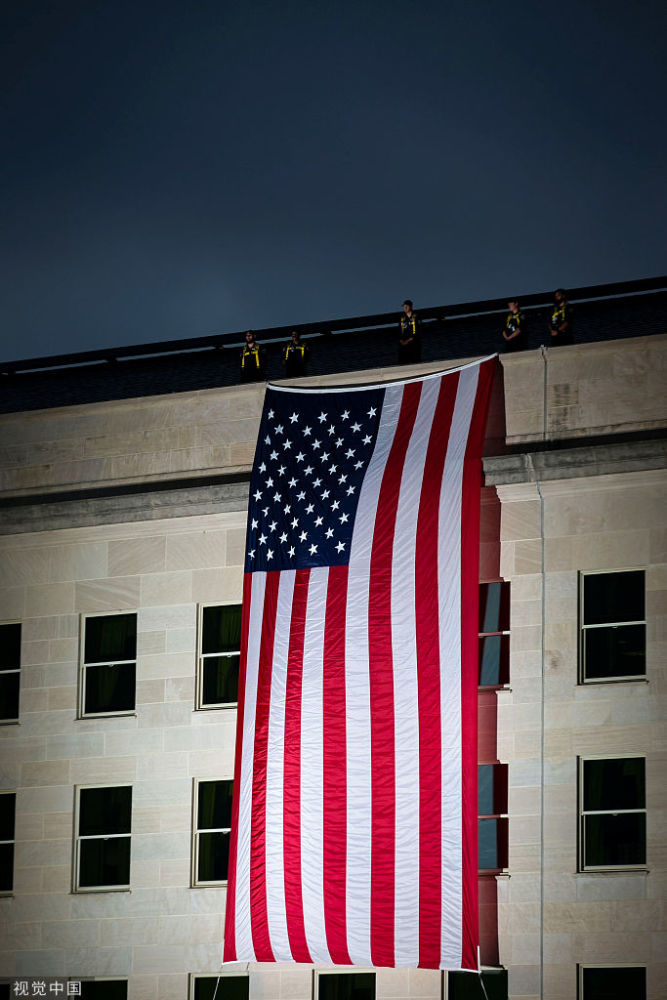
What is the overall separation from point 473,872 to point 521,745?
336cm

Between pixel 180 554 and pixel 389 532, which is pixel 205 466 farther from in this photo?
pixel 389 532

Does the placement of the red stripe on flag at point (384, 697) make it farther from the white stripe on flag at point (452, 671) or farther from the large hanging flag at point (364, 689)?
the white stripe on flag at point (452, 671)

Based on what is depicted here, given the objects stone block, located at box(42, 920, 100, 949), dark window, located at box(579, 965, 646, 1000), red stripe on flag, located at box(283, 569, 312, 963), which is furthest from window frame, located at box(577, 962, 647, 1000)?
stone block, located at box(42, 920, 100, 949)

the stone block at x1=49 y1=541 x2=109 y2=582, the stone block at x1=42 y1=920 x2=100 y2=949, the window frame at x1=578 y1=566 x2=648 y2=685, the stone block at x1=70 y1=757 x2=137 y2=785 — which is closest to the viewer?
the window frame at x1=578 y1=566 x2=648 y2=685

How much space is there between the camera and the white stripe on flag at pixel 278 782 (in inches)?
1404

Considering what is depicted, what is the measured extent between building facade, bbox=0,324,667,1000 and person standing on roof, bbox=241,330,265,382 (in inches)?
35.9

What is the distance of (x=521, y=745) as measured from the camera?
36812 mm

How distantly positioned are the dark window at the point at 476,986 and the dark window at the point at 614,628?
19.2 ft

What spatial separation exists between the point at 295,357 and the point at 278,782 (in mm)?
10131

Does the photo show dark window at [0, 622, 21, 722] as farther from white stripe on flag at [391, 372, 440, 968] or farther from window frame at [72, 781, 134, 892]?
white stripe on flag at [391, 372, 440, 968]

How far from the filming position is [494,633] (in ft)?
124

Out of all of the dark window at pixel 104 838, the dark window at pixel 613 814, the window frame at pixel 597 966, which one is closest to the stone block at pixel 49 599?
the dark window at pixel 104 838

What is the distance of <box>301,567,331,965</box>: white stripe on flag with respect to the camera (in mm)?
35281

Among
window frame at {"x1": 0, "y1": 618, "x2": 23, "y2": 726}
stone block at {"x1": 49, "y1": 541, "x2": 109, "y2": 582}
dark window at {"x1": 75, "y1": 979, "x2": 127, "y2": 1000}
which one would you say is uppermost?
stone block at {"x1": 49, "y1": 541, "x2": 109, "y2": 582}
